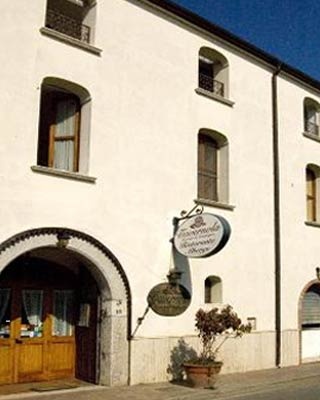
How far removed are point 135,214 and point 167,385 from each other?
411 cm

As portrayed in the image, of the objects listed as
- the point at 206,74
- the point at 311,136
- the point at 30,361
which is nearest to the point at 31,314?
the point at 30,361

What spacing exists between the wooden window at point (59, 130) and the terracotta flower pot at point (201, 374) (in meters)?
5.42

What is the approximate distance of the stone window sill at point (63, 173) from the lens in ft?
43.1

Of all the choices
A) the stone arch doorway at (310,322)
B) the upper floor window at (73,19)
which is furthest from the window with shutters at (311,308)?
the upper floor window at (73,19)

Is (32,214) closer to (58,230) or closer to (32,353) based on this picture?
(58,230)

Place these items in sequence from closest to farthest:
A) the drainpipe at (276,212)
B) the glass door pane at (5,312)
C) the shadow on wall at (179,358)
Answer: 1. the glass door pane at (5,312)
2. the shadow on wall at (179,358)
3. the drainpipe at (276,212)

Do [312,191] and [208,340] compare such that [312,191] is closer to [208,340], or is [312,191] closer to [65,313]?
[208,340]

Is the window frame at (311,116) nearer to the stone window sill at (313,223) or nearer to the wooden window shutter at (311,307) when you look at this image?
the stone window sill at (313,223)

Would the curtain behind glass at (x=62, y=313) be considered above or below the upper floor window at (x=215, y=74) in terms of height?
below

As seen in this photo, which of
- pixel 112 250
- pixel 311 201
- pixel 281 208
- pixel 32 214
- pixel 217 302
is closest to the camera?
pixel 32 214

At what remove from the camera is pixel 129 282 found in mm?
14633

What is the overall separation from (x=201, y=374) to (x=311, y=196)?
923 cm

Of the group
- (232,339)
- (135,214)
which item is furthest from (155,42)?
(232,339)

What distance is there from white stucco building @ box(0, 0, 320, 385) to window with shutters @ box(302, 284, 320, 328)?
1.34 metres
